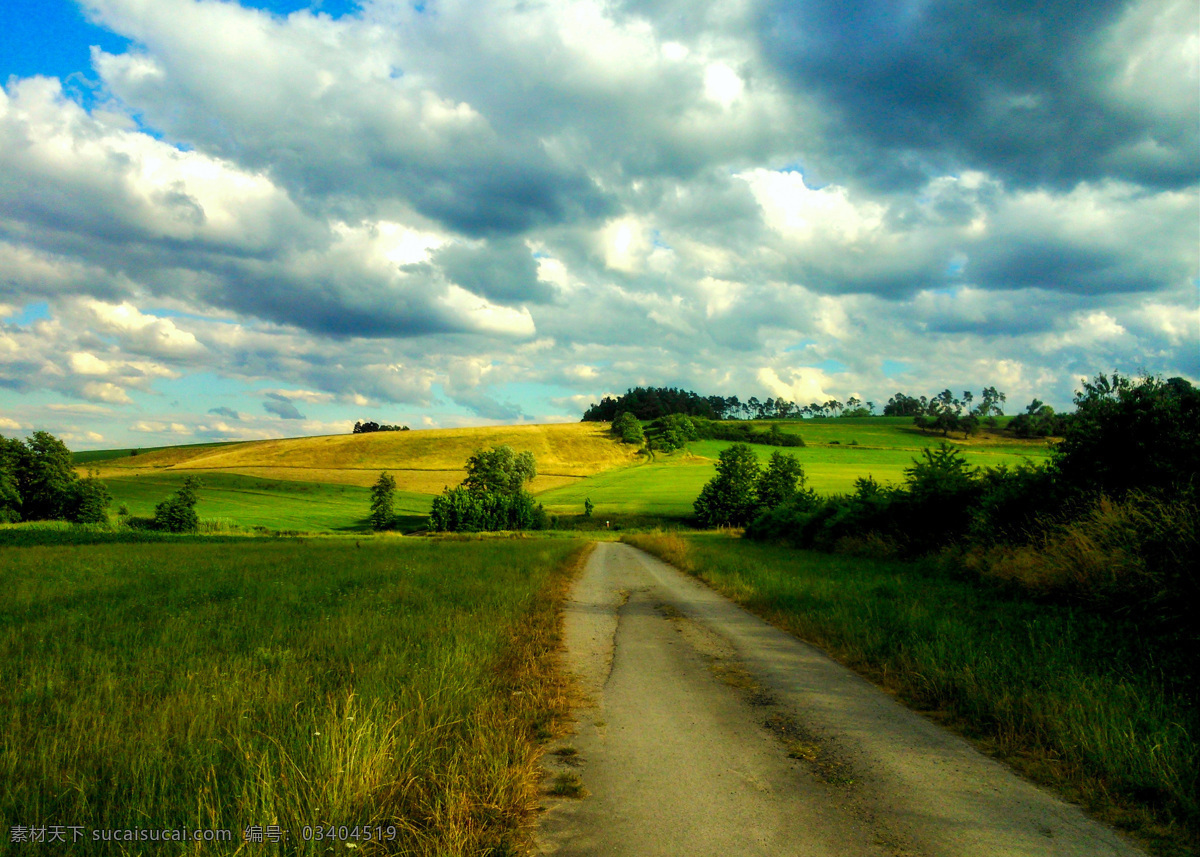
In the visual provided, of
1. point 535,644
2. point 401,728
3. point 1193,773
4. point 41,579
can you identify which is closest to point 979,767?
point 1193,773

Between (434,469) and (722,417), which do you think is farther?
(722,417)

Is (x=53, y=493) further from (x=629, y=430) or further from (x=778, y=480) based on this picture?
(x=629, y=430)

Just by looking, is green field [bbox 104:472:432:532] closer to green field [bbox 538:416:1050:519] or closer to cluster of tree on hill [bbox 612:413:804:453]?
green field [bbox 538:416:1050:519]

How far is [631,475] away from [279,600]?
86920 millimetres

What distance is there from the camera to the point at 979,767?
15.9 ft

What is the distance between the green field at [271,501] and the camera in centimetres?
6756

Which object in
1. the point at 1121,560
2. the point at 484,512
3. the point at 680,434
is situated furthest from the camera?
the point at 680,434

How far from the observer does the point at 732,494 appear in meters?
65.5

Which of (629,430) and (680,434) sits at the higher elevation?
(629,430)

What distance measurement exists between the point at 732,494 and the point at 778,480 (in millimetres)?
5604

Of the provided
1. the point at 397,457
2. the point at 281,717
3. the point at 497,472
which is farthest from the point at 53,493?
the point at 281,717

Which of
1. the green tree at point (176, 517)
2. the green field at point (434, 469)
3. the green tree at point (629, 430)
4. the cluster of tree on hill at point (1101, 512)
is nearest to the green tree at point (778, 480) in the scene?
the green field at point (434, 469)

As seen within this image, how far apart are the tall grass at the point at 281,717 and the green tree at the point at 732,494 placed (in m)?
55.3

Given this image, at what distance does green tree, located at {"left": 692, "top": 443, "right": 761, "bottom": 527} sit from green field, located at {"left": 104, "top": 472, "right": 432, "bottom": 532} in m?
34.3
